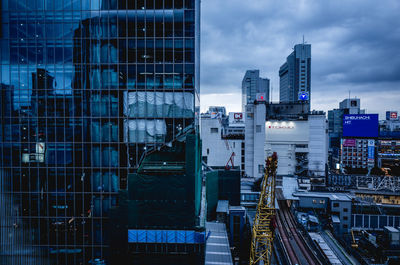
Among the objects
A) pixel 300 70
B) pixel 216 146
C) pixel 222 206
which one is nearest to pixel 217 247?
A: pixel 222 206

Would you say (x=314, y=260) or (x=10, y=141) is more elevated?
(x=10, y=141)

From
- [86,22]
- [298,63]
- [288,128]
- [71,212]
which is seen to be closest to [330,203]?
[288,128]

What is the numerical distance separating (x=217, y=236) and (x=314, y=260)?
16.5m

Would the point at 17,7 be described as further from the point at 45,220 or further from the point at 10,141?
the point at 45,220

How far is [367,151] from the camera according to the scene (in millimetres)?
105562

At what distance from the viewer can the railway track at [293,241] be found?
123ft

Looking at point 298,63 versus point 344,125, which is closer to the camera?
point 344,125

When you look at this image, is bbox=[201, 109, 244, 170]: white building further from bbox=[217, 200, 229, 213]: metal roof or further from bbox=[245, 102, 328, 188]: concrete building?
bbox=[217, 200, 229, 213]: metal roof

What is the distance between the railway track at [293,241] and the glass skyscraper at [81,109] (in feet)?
90.9

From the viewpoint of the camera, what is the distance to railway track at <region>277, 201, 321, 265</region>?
37.5 m

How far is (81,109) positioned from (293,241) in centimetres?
4008

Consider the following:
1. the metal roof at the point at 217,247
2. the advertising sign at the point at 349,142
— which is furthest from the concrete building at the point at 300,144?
the metal roof at the point at 217,247

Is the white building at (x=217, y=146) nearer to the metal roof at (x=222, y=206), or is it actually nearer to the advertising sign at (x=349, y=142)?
the metal roof at (x=222, y=206)

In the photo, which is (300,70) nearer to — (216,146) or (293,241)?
(216,146)
